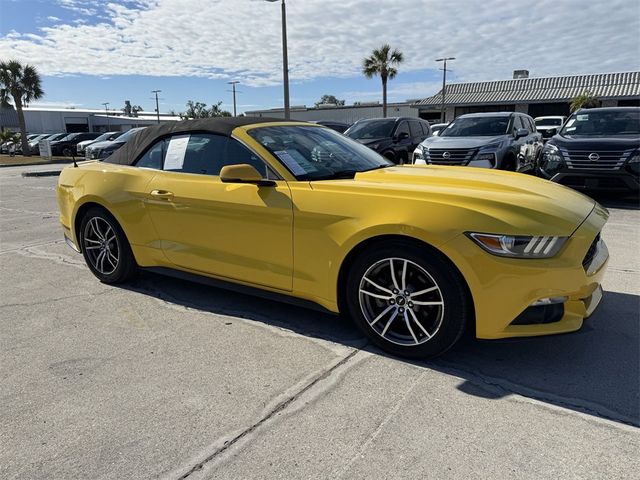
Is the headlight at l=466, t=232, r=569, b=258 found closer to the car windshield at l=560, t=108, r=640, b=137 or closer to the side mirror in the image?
the side mirror

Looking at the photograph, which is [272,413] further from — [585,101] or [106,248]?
[585,101]

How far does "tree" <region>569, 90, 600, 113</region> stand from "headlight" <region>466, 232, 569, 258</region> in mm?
37531

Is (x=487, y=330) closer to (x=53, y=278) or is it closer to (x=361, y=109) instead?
(x=53, y=278)

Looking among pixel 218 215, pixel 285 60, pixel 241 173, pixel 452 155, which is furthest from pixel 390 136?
pixel 241 173

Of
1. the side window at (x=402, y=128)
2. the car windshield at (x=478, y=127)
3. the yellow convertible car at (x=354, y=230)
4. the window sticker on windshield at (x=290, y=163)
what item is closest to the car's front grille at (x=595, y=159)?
the car windshield at (x=478, y=127)

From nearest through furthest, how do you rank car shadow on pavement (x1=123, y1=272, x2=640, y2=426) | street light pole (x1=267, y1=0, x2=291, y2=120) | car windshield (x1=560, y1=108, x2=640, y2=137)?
car shadow on pavement (x1=123, y1=272, x2=640, y2=426)
car windshield (x1=560, y1=108, x2=640, y2=137)
street light pole (x1=267, y1=0, x2=291, y2=120)

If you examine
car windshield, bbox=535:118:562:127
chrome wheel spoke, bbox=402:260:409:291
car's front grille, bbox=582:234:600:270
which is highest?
car windshield, bbox=535:118:562:127

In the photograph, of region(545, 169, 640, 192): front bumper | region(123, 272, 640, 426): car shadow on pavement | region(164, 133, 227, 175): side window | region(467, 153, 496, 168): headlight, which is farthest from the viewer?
region(467, 153, 496, 168): headlight

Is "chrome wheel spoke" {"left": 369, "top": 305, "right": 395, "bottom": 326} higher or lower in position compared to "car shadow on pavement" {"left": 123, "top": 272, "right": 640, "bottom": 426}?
higher

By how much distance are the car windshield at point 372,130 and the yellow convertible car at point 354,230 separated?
334 inches

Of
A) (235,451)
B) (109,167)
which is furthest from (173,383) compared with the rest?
(109,167)

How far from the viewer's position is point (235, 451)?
2254mm

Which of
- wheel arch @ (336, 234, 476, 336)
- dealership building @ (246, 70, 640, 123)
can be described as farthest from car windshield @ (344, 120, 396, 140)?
dealership building @ (246, 70, 640, 123)

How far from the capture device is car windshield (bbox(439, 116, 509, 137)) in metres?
9.98
